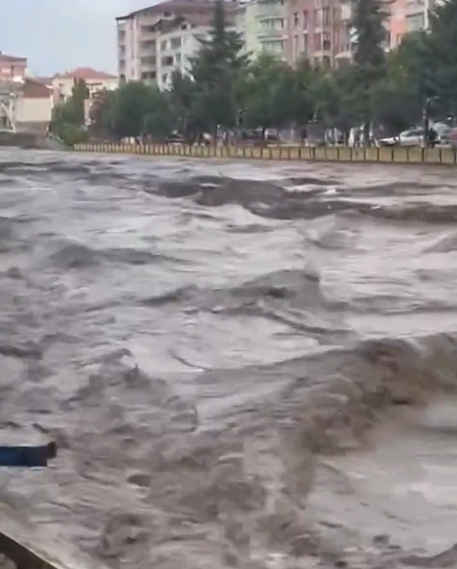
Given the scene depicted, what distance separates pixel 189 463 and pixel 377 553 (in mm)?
558

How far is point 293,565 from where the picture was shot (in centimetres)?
181

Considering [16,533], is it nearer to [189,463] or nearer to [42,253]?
[189,463]

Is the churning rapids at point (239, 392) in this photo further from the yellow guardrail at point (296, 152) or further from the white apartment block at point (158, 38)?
the white apartment block at point (158, 38)

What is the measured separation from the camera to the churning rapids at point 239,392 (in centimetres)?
198

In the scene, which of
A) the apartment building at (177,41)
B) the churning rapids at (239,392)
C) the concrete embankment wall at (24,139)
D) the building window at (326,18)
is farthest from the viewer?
the concrete embankment wall at (24,139)

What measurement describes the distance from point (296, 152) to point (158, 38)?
7.45 m

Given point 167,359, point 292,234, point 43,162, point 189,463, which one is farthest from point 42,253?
point 43,162

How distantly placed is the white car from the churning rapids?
6.19 m

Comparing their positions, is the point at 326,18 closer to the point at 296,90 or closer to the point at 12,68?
the point at 296,90

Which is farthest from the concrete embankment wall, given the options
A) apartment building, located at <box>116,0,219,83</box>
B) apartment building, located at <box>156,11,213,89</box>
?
apartment building, located at <box>156,11,213,89</box>

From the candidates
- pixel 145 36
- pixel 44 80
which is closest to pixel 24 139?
pixel 44 80

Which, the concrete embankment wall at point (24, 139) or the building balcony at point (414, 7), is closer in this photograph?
the building balcony at point (414, 7)

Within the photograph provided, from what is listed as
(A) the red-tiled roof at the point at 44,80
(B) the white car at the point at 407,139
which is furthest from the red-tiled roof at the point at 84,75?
(B) the white car at the point at 407,139

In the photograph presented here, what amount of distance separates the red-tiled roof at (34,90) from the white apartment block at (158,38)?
1.28 metres
